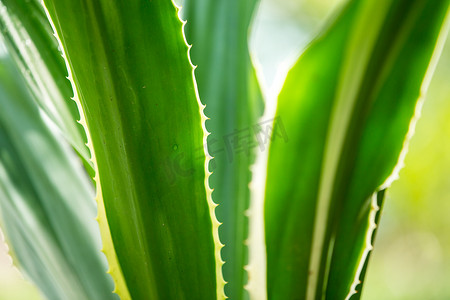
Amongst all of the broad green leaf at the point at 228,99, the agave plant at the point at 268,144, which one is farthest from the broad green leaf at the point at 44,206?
the broad green leaf at the point at 228,99

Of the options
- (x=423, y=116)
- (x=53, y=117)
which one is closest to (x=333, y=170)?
(x=53, y=117)

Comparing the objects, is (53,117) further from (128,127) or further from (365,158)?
(365,158)

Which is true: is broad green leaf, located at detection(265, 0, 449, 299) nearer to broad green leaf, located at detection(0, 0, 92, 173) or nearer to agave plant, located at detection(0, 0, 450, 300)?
agave plant, located at detection(0, 0, 450, 300)

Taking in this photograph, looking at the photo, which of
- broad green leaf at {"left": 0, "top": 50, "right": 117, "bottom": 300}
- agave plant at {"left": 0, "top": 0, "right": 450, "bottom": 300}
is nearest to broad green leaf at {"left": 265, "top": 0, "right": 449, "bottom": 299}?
agave plant at {"left": 0, "top": 0, "right": 450, "bottom": 300}

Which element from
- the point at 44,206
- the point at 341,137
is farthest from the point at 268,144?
the point at 44,206

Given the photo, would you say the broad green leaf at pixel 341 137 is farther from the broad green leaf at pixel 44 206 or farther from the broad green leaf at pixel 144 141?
the broad green leaf at pixel 44 206
